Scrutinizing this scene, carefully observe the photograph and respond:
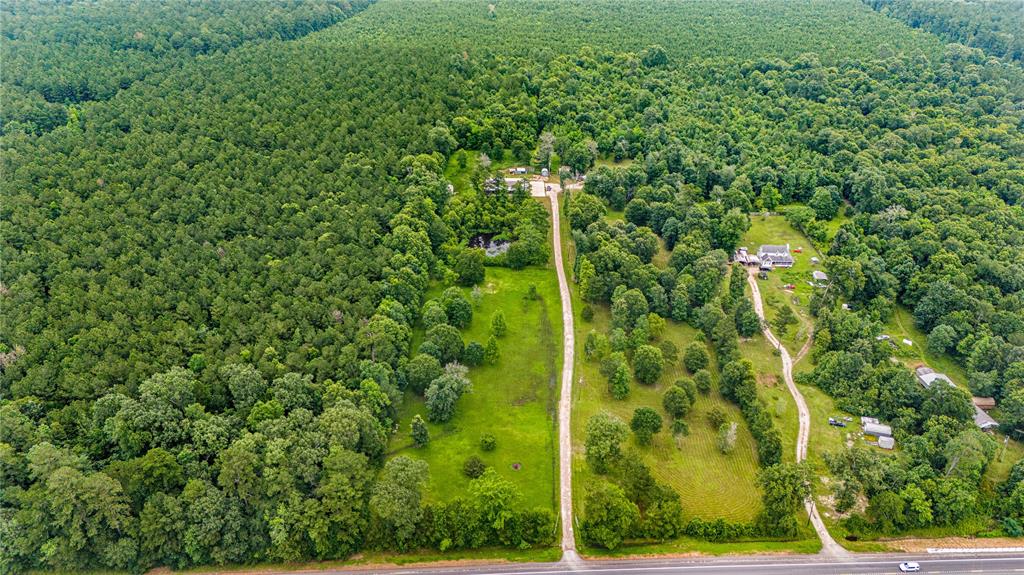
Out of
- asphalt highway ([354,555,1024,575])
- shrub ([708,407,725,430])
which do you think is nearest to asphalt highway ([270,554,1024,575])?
asphalt highway ([354,555,1024,575])

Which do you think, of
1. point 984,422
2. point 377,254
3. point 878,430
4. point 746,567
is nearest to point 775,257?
point 878,430

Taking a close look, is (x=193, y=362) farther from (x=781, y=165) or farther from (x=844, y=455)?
(x=781, y=165)

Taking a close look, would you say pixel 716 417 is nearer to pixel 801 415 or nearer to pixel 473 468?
pixel 801 415

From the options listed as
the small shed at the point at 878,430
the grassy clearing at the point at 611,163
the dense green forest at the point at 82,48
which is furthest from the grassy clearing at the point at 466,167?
the small shed at the point at 878,430

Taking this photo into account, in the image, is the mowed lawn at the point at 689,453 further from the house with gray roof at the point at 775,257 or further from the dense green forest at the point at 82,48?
the dense green forest at the point at 82,48

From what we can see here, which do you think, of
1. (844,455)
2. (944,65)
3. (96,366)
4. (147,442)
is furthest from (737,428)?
(944,65)
